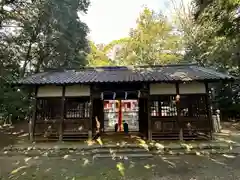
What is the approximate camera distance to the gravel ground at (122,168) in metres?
5.32

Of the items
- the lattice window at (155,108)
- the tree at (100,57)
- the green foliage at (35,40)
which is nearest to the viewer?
the lattice window at (155,108)

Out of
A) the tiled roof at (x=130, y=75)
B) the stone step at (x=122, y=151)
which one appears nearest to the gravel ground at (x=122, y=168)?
the stone step at (x=122, y=151)

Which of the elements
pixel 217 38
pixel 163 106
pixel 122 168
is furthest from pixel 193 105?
pixel 122 168

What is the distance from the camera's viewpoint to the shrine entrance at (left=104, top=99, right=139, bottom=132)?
511 inches

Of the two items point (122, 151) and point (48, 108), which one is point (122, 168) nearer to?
point (122, 151)

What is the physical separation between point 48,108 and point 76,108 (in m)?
1.39

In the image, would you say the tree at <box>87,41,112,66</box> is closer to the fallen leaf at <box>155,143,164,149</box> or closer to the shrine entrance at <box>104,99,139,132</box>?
the shrine entrance at <box>104,99,139,132</box>

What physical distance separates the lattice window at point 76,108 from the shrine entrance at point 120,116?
3.14 metres

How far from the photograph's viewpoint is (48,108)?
9922mm

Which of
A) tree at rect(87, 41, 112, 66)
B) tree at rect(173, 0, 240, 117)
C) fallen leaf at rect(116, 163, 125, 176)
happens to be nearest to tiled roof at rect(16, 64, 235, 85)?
tree at rect(173, 0, 240, 117)

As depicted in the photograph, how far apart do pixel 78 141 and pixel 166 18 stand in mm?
17115

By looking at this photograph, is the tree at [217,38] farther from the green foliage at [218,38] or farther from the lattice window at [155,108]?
the lattice window at [155,108]

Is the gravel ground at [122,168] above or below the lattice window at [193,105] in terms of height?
below

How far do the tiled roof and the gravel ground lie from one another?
3422 millimetres
